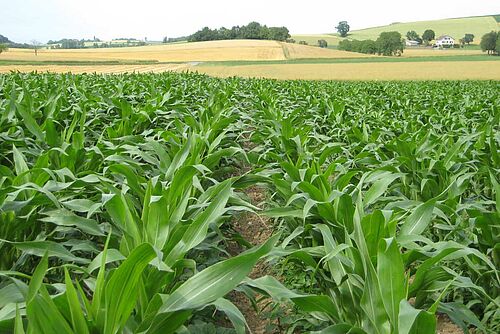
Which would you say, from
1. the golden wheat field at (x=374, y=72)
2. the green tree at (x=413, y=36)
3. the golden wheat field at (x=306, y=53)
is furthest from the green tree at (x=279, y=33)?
the golden wheat field at (x=374, y=72)

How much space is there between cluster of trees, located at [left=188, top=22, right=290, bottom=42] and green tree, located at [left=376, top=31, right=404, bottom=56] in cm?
1918

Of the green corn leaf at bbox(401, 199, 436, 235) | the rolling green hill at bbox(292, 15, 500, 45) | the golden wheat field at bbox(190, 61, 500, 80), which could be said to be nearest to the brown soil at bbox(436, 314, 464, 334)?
the green corn leaf at bbox(401, 199, 436, 235)

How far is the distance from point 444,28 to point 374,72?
288ft

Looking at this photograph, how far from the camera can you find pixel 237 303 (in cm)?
279

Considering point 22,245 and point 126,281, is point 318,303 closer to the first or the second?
point 126,281

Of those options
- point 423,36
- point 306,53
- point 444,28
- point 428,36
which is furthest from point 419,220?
point 444,28

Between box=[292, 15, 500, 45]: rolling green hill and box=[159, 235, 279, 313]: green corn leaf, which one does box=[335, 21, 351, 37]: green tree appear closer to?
box=[292, 15, 500, 45]: rolling green hill

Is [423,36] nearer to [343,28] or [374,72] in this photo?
[343,28]

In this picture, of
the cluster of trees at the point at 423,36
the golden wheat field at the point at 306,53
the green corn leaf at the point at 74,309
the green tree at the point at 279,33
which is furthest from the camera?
the cluster of trees at the point at 423,36

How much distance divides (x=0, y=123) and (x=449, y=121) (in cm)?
590

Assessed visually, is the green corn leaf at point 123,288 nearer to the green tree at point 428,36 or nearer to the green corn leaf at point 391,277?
the green corn leaf at point 391,277

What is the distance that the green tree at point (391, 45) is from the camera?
74375mm

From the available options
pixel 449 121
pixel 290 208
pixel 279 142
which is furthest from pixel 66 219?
pixel 449 121

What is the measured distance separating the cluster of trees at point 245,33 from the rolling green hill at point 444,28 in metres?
21.6
